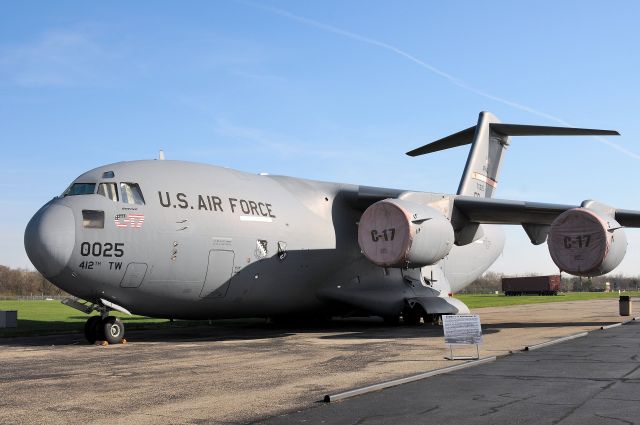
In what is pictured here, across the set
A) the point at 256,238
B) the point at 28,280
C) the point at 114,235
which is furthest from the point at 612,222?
the point at 28,280

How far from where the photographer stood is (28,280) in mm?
101875

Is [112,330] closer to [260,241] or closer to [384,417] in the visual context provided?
[260,241]

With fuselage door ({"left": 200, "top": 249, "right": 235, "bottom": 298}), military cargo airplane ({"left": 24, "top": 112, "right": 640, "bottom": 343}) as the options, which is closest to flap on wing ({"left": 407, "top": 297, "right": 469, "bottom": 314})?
military cargo airplane ({"left": 24, "top": 112, "right": 640, "bottom": 343})

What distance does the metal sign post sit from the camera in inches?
481

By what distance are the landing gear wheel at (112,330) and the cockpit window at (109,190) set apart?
2834 millimetres

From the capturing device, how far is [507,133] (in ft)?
88.8

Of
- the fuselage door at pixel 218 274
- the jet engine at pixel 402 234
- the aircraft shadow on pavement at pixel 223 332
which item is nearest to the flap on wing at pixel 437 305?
the aircraft shadow on pavement at pixel 223 332

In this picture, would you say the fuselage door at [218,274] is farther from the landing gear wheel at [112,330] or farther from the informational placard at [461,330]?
the informational placard at [461,330]

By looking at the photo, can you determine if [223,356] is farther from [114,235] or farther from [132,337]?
[132,337]

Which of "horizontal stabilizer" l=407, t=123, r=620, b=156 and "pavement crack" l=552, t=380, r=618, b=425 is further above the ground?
"horizontal stabilizer" l=407, t=123, r=620, b=156

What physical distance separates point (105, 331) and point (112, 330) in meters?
0.17

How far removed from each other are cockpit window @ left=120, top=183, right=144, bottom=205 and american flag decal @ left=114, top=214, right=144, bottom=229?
37 centimetres

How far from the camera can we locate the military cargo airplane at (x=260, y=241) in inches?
604

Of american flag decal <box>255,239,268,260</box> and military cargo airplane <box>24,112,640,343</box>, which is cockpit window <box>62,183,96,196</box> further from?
american flag decal <box>255,239,268,260</box>
